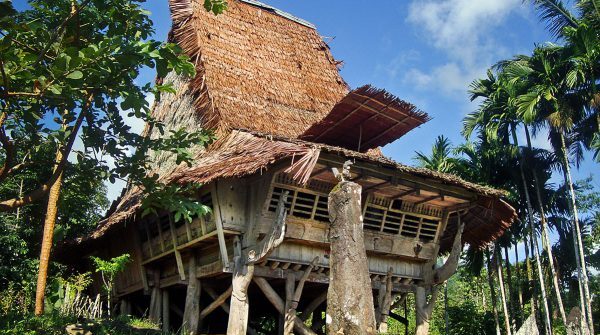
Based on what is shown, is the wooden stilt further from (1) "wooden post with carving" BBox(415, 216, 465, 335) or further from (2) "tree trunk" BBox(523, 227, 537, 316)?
(2) "tree trunk" BBox(523, 227, 537, 316)

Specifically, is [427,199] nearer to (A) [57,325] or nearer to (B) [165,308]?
(B) [165,308]

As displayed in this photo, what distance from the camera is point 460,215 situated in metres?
12.6

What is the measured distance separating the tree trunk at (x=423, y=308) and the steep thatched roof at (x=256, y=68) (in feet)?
14.4

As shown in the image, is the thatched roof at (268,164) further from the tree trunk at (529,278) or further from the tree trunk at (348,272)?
the tree trunk at (529,278)

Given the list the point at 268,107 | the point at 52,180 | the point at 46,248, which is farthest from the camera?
the point at 268,107

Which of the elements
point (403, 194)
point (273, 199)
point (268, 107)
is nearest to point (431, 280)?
point (403, 194)


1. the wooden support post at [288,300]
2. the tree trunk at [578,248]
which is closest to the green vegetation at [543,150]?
the tree trunk at [578,248]

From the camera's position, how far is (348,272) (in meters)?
5.20

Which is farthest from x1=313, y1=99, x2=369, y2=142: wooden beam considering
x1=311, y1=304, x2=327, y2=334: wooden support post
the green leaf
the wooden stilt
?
the green leaf

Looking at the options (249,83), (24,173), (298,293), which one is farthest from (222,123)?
(24,173)

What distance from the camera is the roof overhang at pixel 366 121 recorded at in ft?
36.4

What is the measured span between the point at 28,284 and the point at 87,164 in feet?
22.3

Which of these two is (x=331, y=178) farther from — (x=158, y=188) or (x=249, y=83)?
(x=249, y=83)

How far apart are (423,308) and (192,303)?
4.92 metres
